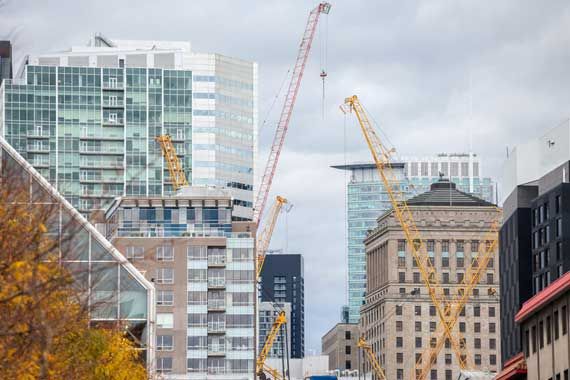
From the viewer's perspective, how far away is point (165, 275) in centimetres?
18875

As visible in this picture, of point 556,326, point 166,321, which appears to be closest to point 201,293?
point 166,321

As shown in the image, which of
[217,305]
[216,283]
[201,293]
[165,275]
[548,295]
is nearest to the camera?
[548,295]

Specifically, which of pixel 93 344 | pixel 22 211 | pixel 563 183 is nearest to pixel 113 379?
pixel 93 344

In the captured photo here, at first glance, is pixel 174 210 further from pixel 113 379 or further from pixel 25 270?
pixel 25 270

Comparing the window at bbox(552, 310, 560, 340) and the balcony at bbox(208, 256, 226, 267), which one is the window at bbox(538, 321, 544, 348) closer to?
the window at bbox(552, 310, 560, 340)

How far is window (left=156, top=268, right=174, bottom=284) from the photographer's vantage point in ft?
618

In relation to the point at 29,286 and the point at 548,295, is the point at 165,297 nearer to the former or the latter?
the point at 548,295

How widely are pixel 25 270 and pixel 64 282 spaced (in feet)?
2.83

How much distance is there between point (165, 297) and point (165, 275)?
6.98 feet

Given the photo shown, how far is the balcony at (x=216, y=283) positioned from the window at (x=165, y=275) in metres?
3.80

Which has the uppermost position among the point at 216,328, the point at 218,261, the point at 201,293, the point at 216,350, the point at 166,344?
the point at 218,261

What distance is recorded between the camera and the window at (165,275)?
188 m

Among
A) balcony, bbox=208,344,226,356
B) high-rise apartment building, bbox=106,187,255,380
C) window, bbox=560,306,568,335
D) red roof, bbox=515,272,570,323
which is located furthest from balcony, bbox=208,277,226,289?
window, bbox=560,306,568,335

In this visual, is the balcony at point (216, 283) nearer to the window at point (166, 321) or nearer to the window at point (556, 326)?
the window at point (166, 321)
